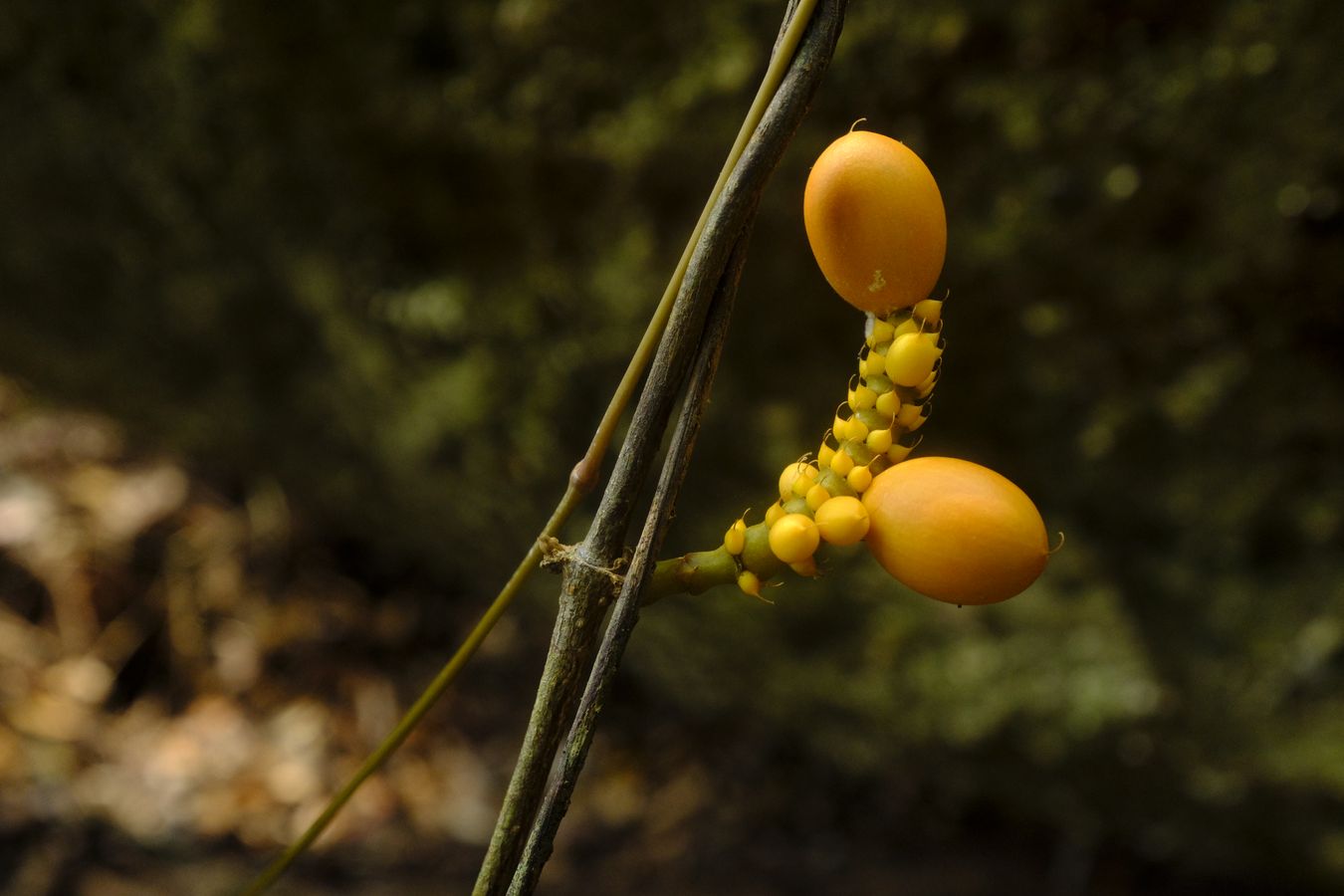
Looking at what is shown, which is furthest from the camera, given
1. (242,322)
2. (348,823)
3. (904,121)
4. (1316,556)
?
(348,823)

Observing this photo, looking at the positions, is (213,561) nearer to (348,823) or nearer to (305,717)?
(305,717)

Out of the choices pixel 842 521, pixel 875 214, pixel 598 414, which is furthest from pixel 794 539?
pixel 598 414

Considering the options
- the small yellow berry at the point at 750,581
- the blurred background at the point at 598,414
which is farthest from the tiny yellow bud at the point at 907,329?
the blurred background at the point at 598,414

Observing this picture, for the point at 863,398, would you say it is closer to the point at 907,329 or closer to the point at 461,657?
the point at 907,329

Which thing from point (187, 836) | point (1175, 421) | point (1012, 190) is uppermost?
point (1012, 190)

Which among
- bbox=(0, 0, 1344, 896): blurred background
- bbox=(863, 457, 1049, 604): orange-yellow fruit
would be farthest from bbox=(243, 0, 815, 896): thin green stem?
bbox=(0, 0, 1344, 896): blurred background

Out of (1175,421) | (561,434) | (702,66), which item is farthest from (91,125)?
(1175,421)

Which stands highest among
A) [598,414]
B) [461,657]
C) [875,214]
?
[598,414]

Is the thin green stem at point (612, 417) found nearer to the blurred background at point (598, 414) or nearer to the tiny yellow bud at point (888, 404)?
the tiny yellow bud at point (888, 404)
